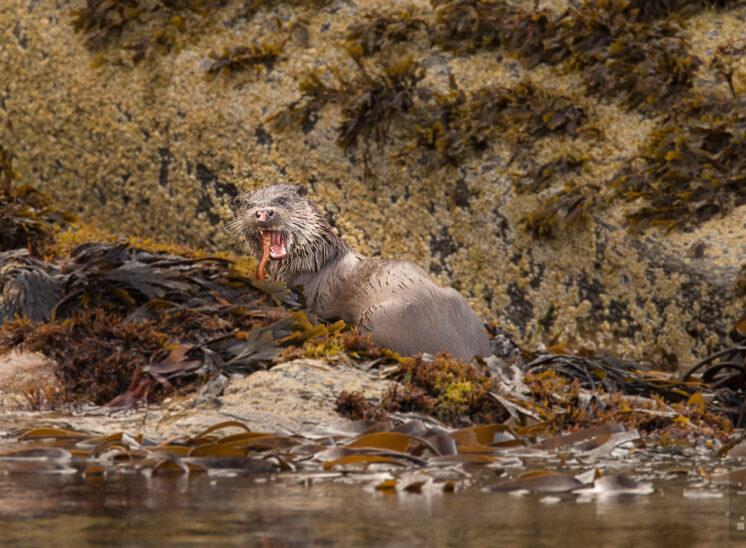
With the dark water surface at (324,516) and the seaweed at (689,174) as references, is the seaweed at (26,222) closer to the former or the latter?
the dark water surface at (324,516)

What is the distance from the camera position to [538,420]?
14.5ft

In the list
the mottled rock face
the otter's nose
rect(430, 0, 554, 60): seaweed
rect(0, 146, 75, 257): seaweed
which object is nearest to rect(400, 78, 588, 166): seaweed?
the mottled rock face

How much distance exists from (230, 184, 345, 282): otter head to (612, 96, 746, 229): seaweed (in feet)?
9.60

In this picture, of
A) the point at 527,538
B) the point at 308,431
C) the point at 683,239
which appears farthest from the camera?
the point at 683,239

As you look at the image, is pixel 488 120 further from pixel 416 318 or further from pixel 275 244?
pixel 416 318

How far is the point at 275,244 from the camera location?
5656 millimetres

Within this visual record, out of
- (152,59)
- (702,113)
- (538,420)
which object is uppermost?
(152,59)

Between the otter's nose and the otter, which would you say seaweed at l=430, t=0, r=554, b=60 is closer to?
the otter

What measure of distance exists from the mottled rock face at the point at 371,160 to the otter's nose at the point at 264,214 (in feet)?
9.88

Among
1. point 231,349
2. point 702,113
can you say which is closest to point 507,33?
point 702,113

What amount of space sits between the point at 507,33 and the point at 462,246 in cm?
220

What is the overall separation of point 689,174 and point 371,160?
2.72 meters

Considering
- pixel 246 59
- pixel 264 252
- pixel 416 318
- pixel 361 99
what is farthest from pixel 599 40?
pixel 416 318

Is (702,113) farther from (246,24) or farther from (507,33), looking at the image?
(246,24)
